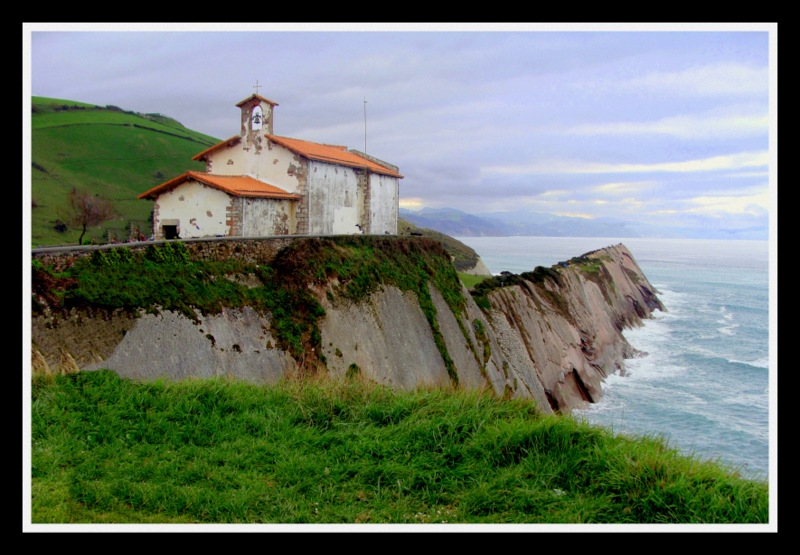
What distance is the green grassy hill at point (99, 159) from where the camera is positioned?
2689 inches

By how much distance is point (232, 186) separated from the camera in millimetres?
21250

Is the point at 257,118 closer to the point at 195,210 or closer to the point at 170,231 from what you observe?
the point at 195,210

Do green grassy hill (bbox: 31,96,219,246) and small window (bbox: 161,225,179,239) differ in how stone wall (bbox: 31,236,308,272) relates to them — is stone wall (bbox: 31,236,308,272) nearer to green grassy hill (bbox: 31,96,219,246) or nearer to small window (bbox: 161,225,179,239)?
small window (bbox: 161,225,179,239)

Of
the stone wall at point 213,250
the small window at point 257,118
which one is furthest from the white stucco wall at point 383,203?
the stone wall at point 213,250

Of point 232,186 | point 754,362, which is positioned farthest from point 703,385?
point 232,186

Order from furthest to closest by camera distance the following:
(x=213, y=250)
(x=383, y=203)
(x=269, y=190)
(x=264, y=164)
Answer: (x=383, y=203), (x=264, y=164), (x=269, y=190), (x=213, y=250)

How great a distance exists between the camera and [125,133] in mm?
94500

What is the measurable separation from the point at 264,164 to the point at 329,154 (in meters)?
3.44

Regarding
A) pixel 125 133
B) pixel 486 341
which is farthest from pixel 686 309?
pixel 125 133

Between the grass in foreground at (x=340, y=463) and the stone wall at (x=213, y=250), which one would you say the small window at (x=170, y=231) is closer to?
the stone wall at (x=213, y=250)

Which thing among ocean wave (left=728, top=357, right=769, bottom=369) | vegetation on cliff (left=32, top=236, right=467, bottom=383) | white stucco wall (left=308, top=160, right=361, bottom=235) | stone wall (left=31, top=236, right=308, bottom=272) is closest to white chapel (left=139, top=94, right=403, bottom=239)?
white stucco wall (left=308, top=160, right=361, bottom=235)

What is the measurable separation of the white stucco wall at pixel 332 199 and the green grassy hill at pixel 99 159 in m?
48.2
